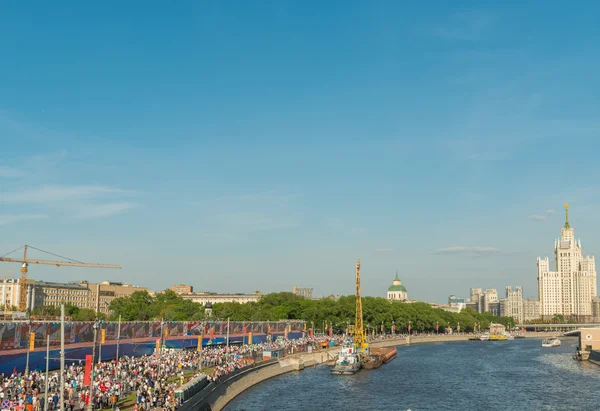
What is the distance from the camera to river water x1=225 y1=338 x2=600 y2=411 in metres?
69.2

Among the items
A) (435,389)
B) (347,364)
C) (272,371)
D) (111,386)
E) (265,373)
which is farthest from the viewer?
(347,364)

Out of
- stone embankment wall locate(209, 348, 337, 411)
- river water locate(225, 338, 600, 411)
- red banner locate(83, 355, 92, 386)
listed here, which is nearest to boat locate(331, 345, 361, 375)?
river water locate(225, 338, 600, 411)

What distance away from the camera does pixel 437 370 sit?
108 m

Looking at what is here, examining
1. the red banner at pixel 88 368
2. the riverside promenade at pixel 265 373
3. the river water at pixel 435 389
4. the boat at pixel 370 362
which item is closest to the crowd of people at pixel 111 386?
the red banner at pixel 88 368

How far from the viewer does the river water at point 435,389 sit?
227 feet

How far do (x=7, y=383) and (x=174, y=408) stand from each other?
44.7 feet

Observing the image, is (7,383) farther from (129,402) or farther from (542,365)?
(542,365)

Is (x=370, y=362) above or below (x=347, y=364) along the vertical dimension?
below

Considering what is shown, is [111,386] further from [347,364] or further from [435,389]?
[347,364]

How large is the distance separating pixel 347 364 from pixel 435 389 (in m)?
18.7

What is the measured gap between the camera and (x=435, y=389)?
274 ft

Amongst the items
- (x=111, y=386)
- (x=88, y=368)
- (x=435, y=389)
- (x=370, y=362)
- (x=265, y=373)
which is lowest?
(x=435, y=389)

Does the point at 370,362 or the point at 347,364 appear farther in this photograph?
the point at 370,362

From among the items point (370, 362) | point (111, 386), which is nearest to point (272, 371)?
point (370, 362)
